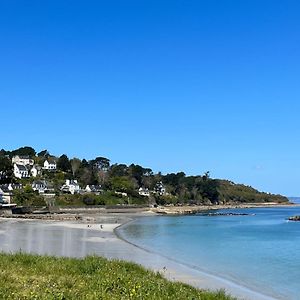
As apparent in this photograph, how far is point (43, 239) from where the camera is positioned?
49656mm

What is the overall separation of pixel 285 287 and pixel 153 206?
5340 inches

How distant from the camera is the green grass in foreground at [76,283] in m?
13.5

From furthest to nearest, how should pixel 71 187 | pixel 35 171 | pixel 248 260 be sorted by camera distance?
pixel 35 171, pixel 71 187, pixel 248 260

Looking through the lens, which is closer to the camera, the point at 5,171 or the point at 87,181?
the point at 5,171

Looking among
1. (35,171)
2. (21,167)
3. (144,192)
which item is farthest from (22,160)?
(144,192)

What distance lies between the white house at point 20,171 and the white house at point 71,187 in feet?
50.9

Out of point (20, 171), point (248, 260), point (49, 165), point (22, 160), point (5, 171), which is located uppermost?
point (22, 160)

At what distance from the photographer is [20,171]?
6225 inches

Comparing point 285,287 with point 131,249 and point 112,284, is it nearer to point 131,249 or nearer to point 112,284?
point 112,284

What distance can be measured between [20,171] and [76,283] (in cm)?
14774

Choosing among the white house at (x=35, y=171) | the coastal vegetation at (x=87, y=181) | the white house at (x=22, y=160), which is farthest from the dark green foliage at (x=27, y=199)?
the white house at (x=22, y=160)

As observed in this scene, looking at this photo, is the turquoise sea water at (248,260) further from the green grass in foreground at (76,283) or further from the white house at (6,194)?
the white house at (6,194)

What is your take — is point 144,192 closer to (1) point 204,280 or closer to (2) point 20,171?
(2) point 20,171

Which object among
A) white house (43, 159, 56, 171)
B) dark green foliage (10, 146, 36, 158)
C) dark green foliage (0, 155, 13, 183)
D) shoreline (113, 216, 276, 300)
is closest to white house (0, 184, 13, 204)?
dark green foliage (0, 155, 13, 183)
